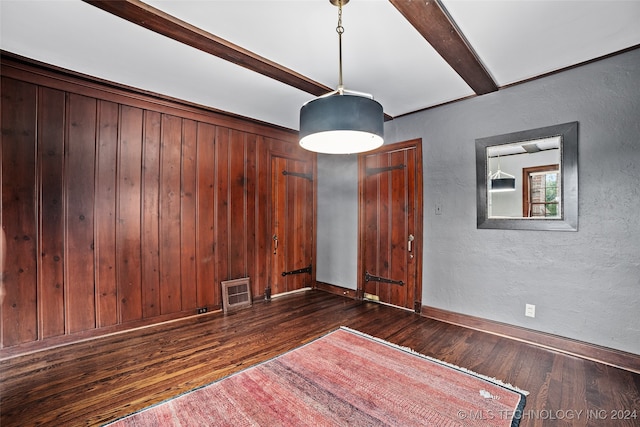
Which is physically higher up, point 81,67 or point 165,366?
point 81,67

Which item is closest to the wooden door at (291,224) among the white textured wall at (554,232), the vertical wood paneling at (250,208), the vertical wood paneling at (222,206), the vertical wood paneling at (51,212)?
the vertical wood paneling at (250,208)

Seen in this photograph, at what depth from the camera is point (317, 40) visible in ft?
6.81

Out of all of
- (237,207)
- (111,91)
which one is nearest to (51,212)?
(111,91)

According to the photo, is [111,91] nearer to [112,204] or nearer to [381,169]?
[112,204]

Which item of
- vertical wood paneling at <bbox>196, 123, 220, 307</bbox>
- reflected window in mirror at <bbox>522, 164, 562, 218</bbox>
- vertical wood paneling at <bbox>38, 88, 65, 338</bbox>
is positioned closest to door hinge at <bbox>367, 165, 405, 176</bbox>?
reflected window in mirror at <bbox>522, 164, 562, 218</bbox>

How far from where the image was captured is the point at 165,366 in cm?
225

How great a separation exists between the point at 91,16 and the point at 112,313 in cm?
258

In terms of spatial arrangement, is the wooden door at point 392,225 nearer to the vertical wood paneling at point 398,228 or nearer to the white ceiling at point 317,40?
the vertical wood paneling at point 398,228

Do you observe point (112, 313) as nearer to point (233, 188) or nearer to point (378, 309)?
point (233, 188)

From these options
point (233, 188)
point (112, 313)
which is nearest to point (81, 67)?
point (233, 188)

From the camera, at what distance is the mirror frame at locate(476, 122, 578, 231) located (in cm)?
245

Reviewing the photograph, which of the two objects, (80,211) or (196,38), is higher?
(196,38)

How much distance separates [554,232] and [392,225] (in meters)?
1.67

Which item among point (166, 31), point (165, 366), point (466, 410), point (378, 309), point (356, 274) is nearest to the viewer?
point (466, 410)
